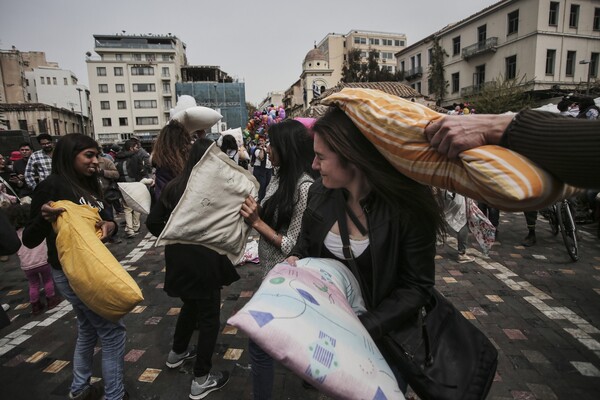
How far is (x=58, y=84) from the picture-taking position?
5694cm

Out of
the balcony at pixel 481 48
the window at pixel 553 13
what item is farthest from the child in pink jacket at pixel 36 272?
the window at pixel 553 13

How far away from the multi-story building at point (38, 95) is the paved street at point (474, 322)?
44.6m

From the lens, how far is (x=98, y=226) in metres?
2.37

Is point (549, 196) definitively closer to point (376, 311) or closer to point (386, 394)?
point (386, 394)

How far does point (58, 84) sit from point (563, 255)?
73.2 m

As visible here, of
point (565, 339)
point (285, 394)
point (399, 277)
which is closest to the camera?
point (399, 277)

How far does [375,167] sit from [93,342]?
8.19 ft

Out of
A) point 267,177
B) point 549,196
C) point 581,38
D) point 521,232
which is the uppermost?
point 581,38

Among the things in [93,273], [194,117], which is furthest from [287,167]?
[194,117]

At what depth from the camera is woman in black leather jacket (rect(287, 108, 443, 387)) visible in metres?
1.36

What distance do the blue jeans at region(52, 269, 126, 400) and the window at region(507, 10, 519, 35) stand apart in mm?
37499

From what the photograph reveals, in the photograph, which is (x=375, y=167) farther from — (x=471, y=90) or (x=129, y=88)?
(x=129, y=88)

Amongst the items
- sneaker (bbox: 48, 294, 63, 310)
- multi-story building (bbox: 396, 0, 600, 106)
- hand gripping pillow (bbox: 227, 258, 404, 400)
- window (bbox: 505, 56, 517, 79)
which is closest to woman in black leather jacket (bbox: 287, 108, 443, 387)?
hand gripping pillow (bbox: 227, 258, 404, 400)

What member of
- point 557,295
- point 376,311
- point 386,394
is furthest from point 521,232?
point 386,394
